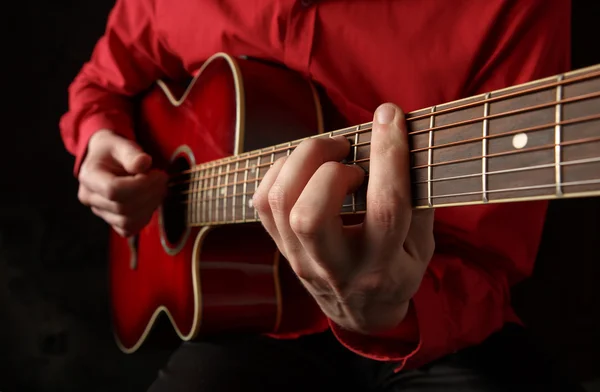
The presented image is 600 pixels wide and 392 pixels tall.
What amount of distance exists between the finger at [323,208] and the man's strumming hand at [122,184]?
19.5 inches

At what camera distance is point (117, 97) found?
110 cm

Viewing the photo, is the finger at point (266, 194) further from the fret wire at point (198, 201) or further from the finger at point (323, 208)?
the fret wire at point (198, 201)

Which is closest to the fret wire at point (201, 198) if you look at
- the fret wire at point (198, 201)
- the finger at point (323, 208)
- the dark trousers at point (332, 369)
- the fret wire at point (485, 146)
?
the fret wire at point (198, 201)

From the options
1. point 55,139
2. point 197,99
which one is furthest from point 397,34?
point 55,139

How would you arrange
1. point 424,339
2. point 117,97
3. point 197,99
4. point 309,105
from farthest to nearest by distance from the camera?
1. point 117,97
2. point 197,99
3. point 309,105
4. point 424,339

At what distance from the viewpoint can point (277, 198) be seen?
0.45 m

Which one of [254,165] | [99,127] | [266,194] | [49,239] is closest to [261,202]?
[266,194]

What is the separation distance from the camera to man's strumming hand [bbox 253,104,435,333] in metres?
0.42

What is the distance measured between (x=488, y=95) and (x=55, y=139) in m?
1.28

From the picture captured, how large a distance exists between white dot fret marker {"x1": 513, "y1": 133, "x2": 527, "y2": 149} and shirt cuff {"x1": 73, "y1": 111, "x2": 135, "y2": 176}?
2.86 feet

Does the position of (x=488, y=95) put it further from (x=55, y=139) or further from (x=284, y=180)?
(x=55, y=139)

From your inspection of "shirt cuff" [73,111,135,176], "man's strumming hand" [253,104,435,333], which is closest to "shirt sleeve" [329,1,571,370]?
"man's strumming hand" [253,104,435,333]

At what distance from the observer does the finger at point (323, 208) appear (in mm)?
421

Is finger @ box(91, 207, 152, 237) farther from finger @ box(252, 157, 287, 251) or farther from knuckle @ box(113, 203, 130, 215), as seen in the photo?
finger @ box(252, 157, 287, 251)
